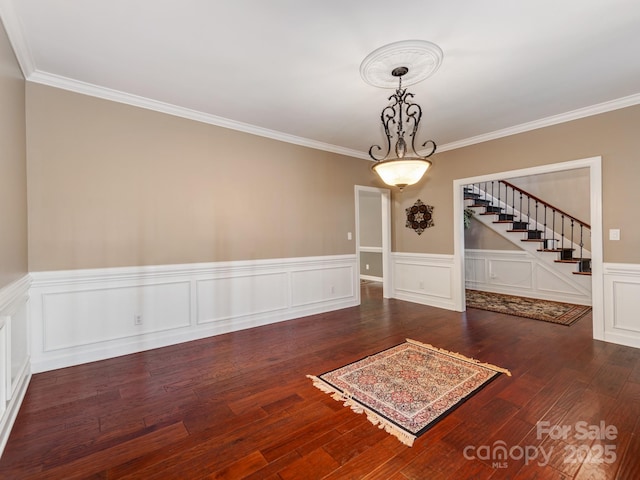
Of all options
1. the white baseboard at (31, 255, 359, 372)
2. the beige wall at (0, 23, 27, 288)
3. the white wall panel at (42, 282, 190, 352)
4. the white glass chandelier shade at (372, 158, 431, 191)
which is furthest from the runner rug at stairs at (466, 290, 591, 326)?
the beige wall at (0, 23, 27, 288)

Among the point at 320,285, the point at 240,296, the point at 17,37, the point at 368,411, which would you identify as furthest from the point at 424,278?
the point at 17,37

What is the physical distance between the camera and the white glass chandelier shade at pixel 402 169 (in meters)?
2.53

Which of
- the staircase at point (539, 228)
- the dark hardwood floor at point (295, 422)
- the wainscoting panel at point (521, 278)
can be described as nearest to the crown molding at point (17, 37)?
the dark hardwood floor at point (295, 422)

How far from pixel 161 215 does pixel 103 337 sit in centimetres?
139

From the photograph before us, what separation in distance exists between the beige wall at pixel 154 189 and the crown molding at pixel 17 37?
0.25 meters

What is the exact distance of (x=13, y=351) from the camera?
214 cm

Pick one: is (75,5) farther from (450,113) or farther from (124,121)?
(450,113)

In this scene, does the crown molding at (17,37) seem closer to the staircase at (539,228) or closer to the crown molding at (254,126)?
the crown molding at (254,126)

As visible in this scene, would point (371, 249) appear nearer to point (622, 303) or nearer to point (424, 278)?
point (424, 278)

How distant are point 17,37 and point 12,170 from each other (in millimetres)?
1013

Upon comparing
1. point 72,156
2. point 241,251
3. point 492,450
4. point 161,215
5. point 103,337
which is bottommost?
point 492,450

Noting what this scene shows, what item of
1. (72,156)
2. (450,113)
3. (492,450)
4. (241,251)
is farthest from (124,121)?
(492,450)

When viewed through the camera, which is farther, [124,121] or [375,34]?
[124,121]

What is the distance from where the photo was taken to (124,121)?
3.16m
